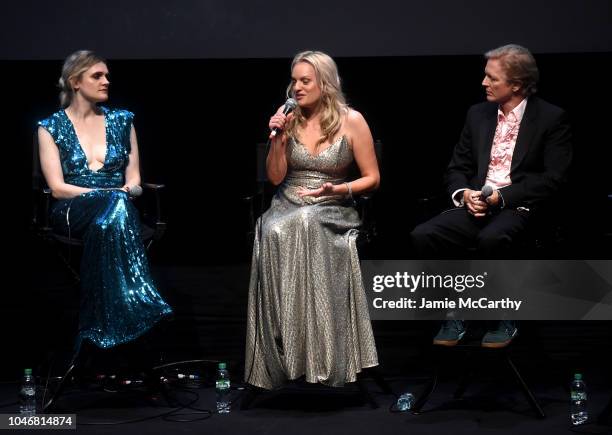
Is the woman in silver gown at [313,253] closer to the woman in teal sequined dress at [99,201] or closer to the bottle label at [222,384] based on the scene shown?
the bottle label at [222,384]

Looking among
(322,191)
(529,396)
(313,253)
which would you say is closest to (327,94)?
(322,191)

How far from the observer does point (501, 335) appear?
4.22 m

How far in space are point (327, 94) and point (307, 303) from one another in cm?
91

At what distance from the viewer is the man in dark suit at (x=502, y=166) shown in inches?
175

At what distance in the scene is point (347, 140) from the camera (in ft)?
14.9

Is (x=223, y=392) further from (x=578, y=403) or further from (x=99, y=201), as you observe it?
(x=578, y=403)

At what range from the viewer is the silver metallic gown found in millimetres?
4340

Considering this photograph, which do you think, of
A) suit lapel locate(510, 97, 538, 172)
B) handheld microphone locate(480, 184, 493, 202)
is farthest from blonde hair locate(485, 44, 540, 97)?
handheld microphone locate(480, 184, 493, 202)

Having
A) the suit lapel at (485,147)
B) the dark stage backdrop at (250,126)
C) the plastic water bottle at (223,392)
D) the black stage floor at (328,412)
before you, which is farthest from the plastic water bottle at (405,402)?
the dark stage backdrop at (250,126)

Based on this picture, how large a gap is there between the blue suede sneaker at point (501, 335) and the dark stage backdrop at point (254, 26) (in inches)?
74.1

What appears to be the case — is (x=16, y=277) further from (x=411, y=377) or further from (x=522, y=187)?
(x=522, y=187)

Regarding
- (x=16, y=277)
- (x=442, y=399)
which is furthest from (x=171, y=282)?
(x=442, y=399)

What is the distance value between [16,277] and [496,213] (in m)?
2.72

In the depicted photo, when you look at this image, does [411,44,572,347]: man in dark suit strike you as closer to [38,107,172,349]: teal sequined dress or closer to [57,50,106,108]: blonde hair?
[38,107,172,349]: teal sequined dress
